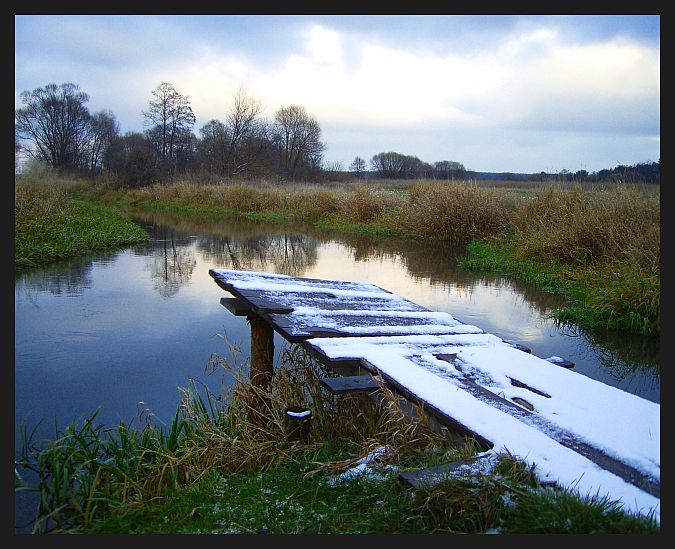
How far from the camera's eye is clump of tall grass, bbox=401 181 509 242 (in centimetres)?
1488

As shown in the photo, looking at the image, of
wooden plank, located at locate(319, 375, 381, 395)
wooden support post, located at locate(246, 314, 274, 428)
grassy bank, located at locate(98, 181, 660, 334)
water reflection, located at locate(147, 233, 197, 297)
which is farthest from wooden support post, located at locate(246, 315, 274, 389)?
grassy bank, located at locate(98, 181, 660, 334)

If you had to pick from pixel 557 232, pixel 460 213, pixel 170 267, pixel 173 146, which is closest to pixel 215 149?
pixel 173 146

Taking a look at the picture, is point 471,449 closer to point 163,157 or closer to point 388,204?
point 388,204

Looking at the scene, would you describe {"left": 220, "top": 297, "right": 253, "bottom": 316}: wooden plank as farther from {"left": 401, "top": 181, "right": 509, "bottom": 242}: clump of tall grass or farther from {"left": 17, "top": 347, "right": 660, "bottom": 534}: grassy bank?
{"left": 401, "top": 181, "right": 509, "bottom": 242}: clump of tall grass

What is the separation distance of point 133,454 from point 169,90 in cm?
4627

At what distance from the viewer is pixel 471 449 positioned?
2643mm

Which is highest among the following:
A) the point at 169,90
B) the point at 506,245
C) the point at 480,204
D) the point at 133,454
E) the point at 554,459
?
the point at 169,90

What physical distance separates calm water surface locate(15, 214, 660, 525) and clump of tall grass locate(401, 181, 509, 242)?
1818 millimetres

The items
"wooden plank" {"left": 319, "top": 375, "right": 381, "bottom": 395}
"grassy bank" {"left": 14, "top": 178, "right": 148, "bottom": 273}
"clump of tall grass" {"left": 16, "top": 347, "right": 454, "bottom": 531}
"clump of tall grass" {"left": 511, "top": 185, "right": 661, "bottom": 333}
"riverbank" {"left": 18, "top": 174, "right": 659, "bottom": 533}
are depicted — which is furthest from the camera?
"grassy bank" {"left": 14, "top": 178, "right": 148, "bottom": 273}

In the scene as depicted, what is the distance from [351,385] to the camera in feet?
11.1

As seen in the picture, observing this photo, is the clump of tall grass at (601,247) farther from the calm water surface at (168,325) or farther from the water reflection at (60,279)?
the water reflection at (60,279)

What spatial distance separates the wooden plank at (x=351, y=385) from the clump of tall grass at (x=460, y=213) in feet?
38.6

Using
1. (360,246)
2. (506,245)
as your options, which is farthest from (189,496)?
(360,246)

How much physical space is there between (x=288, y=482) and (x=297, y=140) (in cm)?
4933
